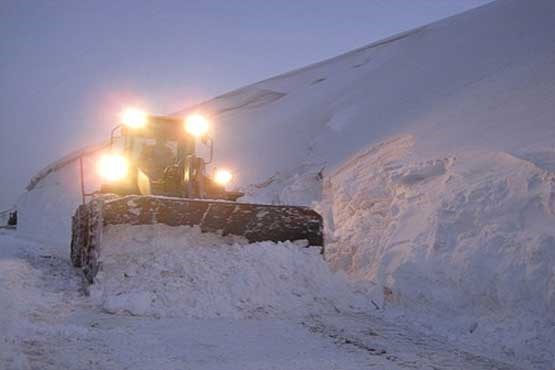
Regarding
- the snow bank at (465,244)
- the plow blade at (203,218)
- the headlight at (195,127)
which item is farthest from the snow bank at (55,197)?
the snow bank at (465,244)

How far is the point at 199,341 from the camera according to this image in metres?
3.88

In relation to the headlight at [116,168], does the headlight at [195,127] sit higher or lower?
higher

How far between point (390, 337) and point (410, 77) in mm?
9835

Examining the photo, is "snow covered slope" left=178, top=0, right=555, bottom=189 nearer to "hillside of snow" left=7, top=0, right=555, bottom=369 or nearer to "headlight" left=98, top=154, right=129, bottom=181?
"hillside of snow" left=7, top=0, right=555, bottom=369

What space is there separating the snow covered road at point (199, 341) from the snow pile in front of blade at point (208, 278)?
182 millimetres

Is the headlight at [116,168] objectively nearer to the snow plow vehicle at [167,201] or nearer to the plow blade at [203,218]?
the snow plow vehicle at [167,201]

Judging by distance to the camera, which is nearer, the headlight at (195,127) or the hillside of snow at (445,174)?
the hillside of snow at (445,174)

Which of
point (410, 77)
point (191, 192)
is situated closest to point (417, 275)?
point (191, 192)

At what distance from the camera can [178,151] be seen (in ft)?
29.6

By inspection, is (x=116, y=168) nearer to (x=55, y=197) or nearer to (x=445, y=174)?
(x=445, y=174)

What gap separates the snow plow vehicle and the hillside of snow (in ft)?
1.91

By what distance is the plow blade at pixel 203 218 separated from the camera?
5.73 metres

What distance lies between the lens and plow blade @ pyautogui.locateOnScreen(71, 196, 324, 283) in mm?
5730

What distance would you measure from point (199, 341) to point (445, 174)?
4192 millimetres
